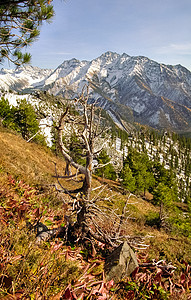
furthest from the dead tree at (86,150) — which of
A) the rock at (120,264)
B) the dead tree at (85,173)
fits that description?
the rock at (120,264)

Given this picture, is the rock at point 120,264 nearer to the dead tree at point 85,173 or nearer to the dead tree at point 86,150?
the dead tree at point 85,173

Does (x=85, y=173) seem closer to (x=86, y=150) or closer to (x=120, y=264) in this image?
(x=86, y=150)

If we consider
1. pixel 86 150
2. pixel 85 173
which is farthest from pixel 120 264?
pixel 86 150

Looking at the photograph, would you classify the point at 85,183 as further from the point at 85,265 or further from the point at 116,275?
the point at 116,275

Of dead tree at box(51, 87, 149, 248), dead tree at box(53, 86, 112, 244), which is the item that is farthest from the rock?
dead tree at box(53, 86, 112, 244)

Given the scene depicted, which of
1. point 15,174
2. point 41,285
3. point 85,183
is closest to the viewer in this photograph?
point 41,285

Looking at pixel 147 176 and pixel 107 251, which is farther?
pixel 147 176

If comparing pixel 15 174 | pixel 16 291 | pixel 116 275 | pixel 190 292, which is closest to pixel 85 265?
Result: pixel 116 275

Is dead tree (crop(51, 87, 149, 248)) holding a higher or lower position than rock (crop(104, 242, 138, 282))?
higher

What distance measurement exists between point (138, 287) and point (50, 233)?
260 cm

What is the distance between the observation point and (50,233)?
4.58 meters

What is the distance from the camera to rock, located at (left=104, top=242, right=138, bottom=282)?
4.12 m

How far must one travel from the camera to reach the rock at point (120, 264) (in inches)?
162

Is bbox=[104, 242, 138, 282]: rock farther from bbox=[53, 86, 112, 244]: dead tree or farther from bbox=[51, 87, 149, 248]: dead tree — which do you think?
bbox=[53, 86, 112, 244]: dead tree
